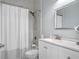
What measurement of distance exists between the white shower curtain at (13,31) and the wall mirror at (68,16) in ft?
3.33

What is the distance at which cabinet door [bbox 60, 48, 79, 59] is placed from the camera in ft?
2.96

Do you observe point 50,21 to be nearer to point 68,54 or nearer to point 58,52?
point 58,52

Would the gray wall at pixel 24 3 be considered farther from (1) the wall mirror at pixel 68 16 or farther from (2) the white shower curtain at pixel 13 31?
(1) the wall mirror at pixel 68 16

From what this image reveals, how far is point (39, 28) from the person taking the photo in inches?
104

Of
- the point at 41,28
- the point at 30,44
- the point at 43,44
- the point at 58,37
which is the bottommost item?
the point at 30,44

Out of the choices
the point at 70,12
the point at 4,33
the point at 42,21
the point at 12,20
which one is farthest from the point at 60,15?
the point at 4,33

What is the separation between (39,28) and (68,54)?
1730 mm

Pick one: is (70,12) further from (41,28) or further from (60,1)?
(41,28)

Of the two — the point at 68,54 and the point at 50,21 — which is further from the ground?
the point at 50,21

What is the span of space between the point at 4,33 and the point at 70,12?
1.70 m

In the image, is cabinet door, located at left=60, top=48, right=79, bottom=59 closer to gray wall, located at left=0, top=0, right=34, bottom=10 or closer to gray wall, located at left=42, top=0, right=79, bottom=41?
gray wall, located at left=42, top=0, right=79, bottom=41

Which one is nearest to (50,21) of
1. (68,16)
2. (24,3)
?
(68,16)

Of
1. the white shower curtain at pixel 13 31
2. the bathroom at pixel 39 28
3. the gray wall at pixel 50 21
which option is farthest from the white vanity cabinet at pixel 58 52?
the white shower curtain at pixel 13 31

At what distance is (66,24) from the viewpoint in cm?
167
